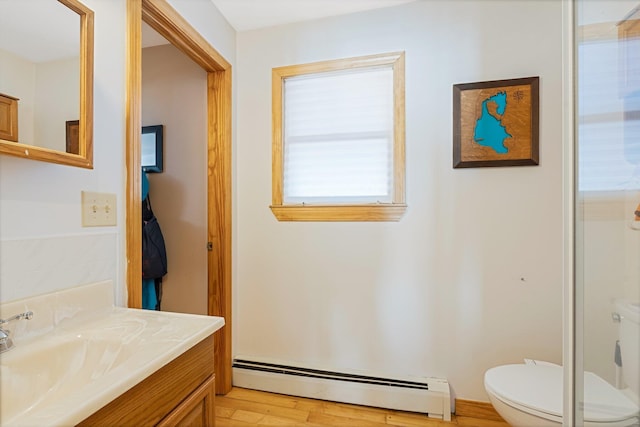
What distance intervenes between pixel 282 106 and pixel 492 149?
1306 millimetres

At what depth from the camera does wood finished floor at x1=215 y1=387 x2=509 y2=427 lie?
1522mm

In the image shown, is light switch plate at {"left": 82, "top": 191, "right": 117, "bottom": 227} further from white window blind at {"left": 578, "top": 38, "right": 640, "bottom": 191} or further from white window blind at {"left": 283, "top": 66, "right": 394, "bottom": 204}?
white window blind at {"left": 578, "top": 38, "right": 640, "bottom": 191}

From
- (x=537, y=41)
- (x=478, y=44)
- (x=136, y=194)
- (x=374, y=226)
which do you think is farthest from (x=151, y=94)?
(x=537, y=41)

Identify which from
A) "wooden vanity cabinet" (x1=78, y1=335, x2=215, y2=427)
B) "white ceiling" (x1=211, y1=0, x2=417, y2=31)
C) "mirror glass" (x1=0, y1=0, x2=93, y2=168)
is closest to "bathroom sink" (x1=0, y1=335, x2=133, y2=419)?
"wooden vanity cabinet" (x1=78, y1=335, x2=215, y2=427)

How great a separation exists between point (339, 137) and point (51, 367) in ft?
5.32

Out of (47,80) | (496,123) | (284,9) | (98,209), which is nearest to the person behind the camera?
(47,80)

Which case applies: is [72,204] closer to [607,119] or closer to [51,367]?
[51,367]

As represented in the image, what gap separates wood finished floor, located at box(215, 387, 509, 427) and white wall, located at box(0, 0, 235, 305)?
3.29ft

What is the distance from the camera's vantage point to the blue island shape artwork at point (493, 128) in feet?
5.14

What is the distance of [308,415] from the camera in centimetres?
158

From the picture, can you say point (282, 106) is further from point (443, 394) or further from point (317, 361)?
point (443, 394)

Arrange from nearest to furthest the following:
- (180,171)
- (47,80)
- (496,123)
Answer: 1. (47,80)
2. (496,123)
3. (180,171)

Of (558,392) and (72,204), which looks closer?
(72,204)

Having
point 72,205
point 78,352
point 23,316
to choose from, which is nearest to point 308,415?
point 78,352
